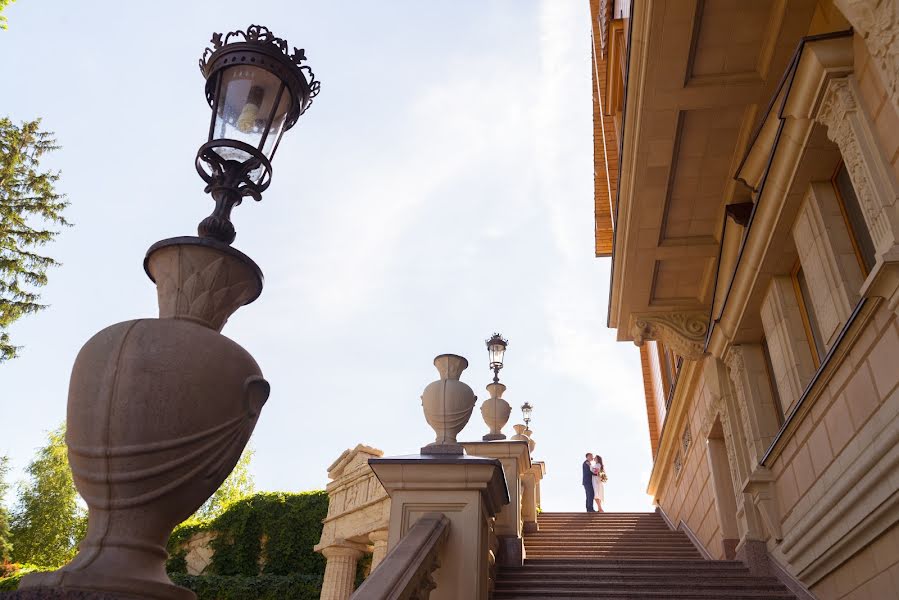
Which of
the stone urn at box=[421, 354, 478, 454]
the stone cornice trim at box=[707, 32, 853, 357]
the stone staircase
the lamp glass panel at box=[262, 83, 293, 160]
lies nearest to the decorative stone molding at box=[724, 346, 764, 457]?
the stone cornice trim at box=[707, 32, 853, 357]

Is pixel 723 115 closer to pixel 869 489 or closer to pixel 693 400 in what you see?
pixel 869 489

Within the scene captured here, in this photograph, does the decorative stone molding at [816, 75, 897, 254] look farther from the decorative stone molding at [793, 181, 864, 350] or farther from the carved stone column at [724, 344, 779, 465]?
the carved stone column at [724, 344, 779, 465]

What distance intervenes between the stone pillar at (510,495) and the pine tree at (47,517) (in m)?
38.1

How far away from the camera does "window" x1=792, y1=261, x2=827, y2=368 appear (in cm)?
643

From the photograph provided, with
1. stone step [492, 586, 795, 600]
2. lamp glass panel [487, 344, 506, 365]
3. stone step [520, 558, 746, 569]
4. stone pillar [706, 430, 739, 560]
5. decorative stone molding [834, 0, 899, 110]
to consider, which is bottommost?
stone step [492, 586, 795, 600]

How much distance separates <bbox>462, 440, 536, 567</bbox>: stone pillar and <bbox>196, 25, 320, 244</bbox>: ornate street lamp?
545 cm

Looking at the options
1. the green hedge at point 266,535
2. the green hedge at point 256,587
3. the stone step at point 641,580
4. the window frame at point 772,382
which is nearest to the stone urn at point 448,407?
the stone step at point 641,580

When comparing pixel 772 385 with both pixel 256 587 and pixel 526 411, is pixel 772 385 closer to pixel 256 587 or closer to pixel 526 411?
pixel 526 411

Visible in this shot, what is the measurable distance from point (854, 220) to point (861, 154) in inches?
49.5

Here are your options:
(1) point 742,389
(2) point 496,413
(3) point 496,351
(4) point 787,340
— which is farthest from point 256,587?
(4) point 787,340

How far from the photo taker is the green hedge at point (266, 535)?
25.2 meters

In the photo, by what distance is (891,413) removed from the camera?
14.5 ft

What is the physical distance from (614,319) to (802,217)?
400cm

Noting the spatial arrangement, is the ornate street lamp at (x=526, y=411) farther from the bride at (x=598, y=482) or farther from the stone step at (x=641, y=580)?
the stone step at (x=641, y=580)
